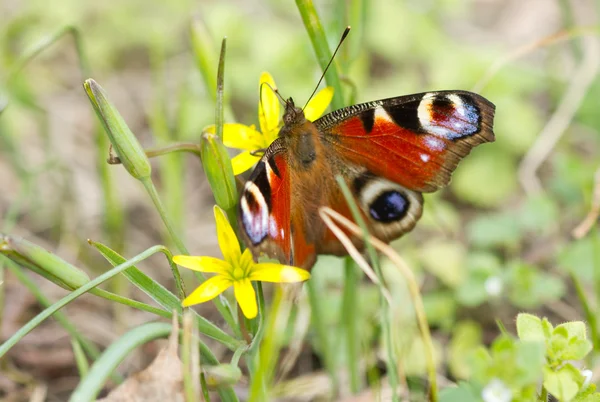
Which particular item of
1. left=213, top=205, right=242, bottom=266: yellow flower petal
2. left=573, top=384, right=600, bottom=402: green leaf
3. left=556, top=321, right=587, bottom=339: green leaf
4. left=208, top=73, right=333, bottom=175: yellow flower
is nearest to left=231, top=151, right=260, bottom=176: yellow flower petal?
left=208, top=73, right=333, bottom=175: yellow flower

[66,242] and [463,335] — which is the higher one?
[66,242]

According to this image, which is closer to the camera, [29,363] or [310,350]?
[29,363]

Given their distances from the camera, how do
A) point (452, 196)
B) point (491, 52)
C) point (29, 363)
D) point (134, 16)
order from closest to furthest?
point (29, 363) → point (452, 196) → point (491, 52) → point (134, 16)

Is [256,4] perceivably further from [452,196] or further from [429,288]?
[429,288]

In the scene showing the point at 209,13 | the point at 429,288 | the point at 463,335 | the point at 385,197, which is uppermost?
the point at 209,13

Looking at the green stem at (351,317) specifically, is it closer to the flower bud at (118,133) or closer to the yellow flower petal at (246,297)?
the yellow flower petal at (246,297)

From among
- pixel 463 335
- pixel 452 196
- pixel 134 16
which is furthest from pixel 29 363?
pixel 134 16

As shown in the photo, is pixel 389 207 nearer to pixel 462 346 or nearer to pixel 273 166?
pixel 273 166
